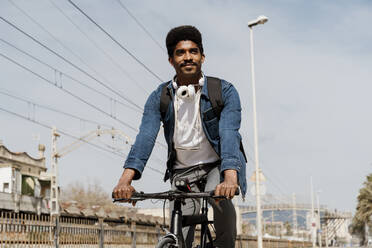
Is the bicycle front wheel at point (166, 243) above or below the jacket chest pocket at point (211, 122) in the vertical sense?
below

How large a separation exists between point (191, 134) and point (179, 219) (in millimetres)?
653

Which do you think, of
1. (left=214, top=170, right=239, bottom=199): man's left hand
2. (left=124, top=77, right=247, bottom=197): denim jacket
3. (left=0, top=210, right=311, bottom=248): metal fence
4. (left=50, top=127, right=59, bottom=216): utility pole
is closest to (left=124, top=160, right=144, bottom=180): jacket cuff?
(left=124, top=77, right=247, bottom=197): denim jacket

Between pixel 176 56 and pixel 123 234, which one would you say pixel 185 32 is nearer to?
pixel 176 56

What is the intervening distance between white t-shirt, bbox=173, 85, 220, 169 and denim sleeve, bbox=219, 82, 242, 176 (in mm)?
187

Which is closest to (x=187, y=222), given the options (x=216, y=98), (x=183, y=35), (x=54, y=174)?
(x=216, y=98)

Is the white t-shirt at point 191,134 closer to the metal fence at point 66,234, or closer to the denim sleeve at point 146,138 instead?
the denim sleeve at point 146,138

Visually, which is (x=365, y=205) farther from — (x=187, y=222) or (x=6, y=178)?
(x=187, y=222)

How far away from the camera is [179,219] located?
2912 millimetres

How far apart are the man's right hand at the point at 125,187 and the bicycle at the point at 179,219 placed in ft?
0.10

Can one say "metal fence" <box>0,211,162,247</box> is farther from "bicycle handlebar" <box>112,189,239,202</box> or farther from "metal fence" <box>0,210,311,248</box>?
"bicycle handlebar" <box>112,189,239,202</box>

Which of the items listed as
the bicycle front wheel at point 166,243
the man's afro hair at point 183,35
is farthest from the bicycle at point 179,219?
the man's afro hair at point 183,35

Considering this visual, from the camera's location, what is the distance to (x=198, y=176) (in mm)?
3361

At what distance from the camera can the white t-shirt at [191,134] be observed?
3.36m

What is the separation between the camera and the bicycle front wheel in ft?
8.68
